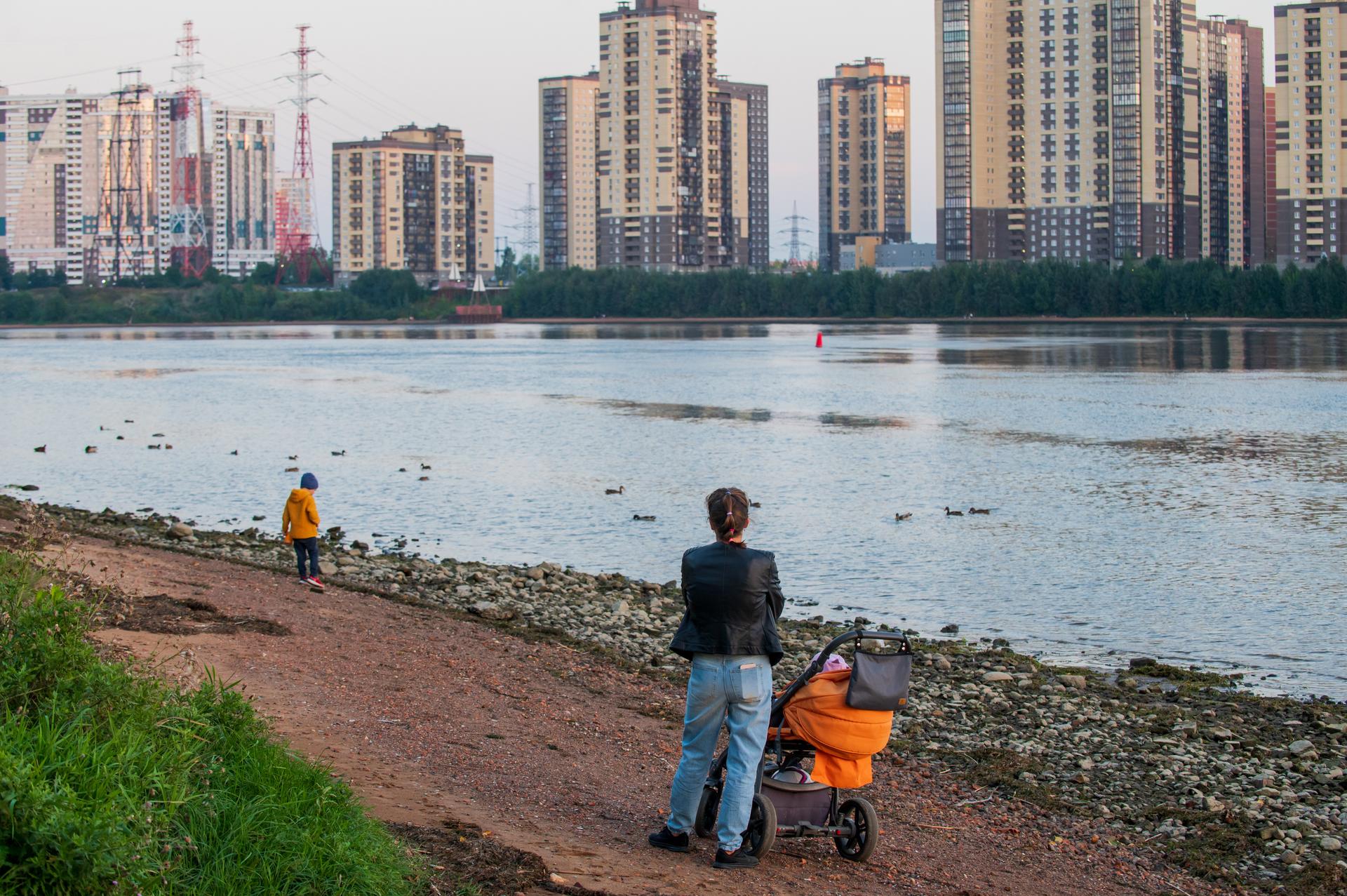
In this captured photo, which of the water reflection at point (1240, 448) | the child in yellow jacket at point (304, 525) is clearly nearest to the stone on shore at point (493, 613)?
the child in yellow jacket at point (304, 525)

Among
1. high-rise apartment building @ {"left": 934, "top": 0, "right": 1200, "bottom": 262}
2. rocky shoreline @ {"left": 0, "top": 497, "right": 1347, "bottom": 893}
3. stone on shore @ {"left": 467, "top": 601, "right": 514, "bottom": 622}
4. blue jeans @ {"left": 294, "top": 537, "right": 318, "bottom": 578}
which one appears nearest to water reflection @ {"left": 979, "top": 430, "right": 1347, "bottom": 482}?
rocky shoreline @ {"left": 0, "top": 497, "right": 1347, "bottom": 893}

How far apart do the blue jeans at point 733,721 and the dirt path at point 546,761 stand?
0.32 metres

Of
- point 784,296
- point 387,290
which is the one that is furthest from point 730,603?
point 387,290

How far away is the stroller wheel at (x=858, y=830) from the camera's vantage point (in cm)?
772

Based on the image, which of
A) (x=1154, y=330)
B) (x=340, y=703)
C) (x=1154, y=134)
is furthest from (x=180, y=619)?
(x=1154, y=134)

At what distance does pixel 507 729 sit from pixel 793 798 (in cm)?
296

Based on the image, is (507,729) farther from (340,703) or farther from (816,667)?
(816,667)

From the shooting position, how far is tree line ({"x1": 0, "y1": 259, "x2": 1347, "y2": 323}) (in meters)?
134

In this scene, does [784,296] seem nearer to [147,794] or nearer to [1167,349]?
[1167,349]

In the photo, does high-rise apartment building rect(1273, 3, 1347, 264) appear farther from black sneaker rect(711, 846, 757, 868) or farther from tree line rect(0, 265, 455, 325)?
black sneaker rect(711, 846, 757, 868)

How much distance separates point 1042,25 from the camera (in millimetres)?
162500

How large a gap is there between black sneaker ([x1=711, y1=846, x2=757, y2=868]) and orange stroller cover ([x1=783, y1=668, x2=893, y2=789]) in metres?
0.53

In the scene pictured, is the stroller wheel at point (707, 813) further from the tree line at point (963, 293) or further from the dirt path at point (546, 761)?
the tree line at point (963, 293)

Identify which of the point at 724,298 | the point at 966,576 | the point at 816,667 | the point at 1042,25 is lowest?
the point at 966,576
